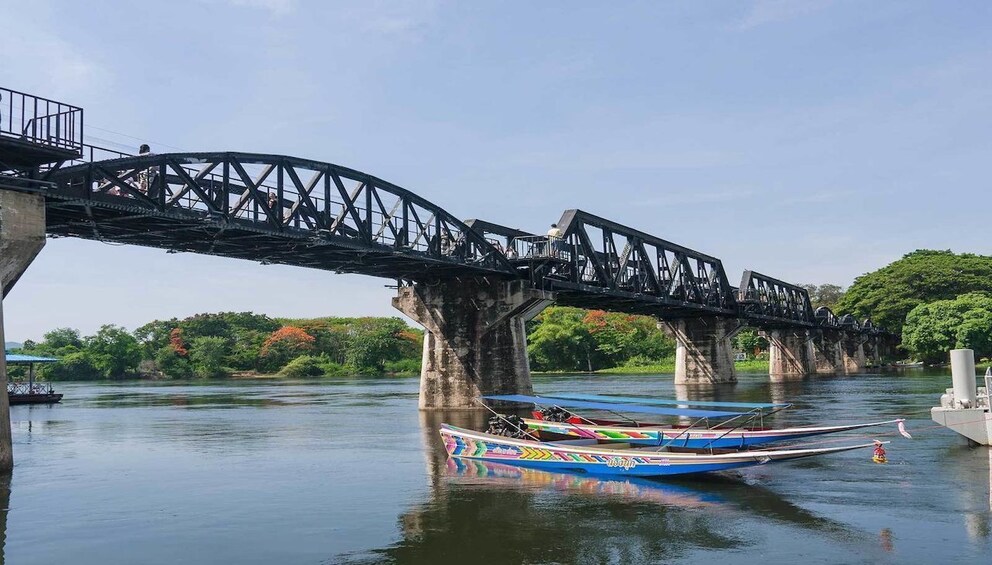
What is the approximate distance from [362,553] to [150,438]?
30.9m

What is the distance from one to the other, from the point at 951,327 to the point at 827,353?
121 feet

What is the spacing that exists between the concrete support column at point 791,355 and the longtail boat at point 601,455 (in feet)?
379

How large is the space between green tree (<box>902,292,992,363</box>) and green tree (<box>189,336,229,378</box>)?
12889 centimetres

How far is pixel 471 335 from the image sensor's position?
59344mm

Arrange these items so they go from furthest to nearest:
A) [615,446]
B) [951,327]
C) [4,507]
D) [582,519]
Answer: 1. [951,327]
2. [615,446]
3. [4,507]
4. [582,519]

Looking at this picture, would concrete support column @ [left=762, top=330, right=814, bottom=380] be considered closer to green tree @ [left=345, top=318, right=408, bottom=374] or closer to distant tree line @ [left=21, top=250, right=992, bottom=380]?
distant tree line @ [left=21, top=250, right=992, bottom=380]

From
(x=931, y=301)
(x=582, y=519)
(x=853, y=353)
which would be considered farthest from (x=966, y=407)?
(x=853, y=353)

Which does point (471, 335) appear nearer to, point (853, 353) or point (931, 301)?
point (931, 301)

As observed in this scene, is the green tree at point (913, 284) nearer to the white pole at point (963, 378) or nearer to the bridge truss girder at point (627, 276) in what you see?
the bridge truss girder at point (627, 276)

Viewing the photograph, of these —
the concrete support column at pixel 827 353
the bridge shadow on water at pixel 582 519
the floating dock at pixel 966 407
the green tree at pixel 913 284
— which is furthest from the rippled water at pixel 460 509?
the concrete support column at pixel 827 353

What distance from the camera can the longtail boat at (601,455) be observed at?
22.9 m

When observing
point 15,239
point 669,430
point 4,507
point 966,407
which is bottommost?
point 4,507

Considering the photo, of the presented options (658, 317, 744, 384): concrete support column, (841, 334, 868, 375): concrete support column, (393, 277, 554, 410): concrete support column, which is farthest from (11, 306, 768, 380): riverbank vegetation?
(393, 277, 554, 410): concrete support column

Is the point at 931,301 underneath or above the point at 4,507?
above
